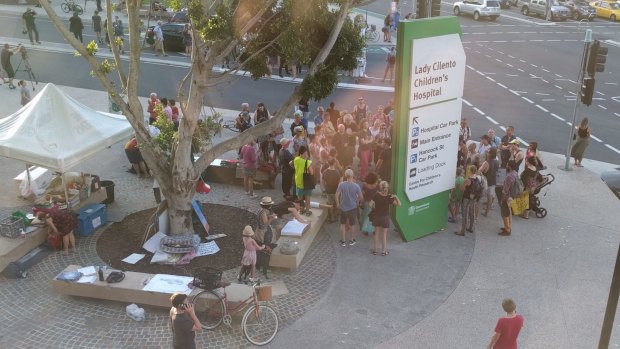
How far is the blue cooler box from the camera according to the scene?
1291 cm

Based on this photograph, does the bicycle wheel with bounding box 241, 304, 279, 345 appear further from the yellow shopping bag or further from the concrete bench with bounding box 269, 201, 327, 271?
the yellow shopping bag

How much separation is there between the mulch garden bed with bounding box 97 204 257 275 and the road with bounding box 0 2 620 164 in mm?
4816

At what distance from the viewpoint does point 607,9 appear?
4625 cm

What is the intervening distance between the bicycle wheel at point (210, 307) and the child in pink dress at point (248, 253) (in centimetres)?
128

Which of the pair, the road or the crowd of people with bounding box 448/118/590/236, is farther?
the road

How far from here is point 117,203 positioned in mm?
14773

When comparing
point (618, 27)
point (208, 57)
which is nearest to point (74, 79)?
point (208, 57)

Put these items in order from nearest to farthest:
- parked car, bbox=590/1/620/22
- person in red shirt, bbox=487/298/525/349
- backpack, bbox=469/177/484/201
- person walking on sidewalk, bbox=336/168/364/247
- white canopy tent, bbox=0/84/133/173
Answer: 1. person in red shirt, bbox=487/298/525/349
2. white canopy tent, bbox=0/84/133/173
3. person walking on sidewalk, bbox=336/168/364/247
4. backpack, bbox=469/177/484/201
5. parked car, bbox=590/1/620/22

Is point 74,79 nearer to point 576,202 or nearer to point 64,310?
point 64,310

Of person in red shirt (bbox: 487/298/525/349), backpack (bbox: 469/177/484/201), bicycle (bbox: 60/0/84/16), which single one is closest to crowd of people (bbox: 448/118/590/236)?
backpack (bbox: 469/177/484/201)

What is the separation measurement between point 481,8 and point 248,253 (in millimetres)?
39163

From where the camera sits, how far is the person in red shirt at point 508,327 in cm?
809

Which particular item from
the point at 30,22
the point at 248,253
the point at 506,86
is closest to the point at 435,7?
the point at 248,253

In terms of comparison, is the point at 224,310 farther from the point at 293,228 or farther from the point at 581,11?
the point at 581,11
